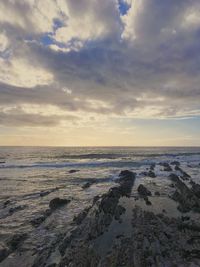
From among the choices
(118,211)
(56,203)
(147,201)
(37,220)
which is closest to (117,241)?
A: (118,211)

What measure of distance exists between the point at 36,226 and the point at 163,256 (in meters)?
6.79

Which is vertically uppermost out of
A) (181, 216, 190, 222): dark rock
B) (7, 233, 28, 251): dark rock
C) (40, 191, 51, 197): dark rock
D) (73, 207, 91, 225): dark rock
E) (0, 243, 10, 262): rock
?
(40, 191, 51, 197): dark rock

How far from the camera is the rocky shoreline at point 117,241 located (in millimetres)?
8281

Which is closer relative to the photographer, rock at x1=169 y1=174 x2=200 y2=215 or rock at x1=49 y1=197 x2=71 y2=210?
rock at x1=169 y1=174 x2=200 y2=215

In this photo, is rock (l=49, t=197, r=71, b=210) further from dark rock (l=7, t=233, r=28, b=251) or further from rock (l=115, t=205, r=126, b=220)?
dark rock (l=7, t=233, r=28, b=251)

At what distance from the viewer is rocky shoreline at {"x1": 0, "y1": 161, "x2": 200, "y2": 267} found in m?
8.28

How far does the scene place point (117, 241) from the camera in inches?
388

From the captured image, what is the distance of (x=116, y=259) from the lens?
8.16 m

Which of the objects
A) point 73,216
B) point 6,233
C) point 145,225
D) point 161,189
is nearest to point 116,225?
point 145,225

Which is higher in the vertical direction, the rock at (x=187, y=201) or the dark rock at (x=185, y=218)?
the rock at (x=187, y=201)

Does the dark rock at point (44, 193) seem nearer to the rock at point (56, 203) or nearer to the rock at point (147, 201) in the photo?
the rock at point (56, 203)

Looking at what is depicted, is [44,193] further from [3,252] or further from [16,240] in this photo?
[3,252]

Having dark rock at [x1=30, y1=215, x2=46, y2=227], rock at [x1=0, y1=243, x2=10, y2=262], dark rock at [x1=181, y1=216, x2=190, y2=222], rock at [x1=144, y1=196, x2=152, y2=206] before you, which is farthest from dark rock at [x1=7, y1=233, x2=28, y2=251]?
rock at [x1=144, y1=196, x2=152, y2=206]

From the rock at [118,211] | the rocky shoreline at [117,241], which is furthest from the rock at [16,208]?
the rock at [118,211]
